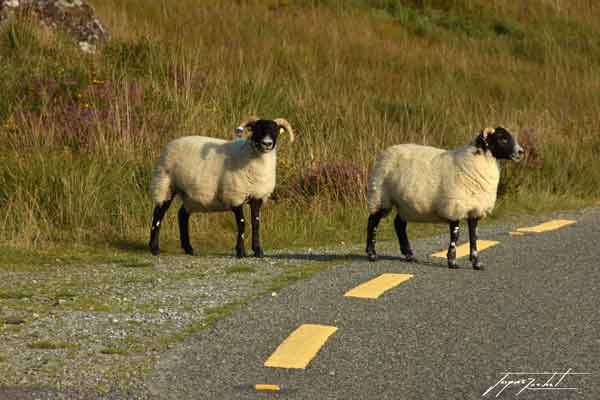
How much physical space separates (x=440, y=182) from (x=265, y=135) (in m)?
1.62

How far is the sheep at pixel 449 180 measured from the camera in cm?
984

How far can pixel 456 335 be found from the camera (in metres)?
7.39

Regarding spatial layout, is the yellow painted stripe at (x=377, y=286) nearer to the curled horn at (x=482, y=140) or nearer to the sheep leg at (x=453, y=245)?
the sheep leg at (x=453, y=245)

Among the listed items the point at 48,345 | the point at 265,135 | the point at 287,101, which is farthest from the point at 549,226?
the point at 48,345

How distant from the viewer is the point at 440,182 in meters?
9.87

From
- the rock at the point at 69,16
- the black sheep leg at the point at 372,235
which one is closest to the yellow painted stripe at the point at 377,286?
the black sheep leg at the point at 372,235

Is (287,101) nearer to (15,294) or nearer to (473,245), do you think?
(473,245)

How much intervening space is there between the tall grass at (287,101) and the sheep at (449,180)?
2.62 metres

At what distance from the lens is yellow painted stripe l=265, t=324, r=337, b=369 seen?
21.6 feet

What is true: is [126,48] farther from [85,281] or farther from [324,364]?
[324,364]

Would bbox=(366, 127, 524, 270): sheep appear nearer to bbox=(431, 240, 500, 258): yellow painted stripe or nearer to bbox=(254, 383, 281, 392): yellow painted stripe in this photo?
bbox=(431, 240, 500, 258): yellow painted stripe

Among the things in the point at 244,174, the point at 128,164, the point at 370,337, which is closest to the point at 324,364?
the point at 370,337

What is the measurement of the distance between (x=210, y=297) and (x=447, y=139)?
9828 mm

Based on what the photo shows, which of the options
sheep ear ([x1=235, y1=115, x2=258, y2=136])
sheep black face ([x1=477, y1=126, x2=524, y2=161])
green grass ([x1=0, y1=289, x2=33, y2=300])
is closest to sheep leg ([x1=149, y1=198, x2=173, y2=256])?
sheep ear ([x1=235, y1=115, x2=258, y2=136])
